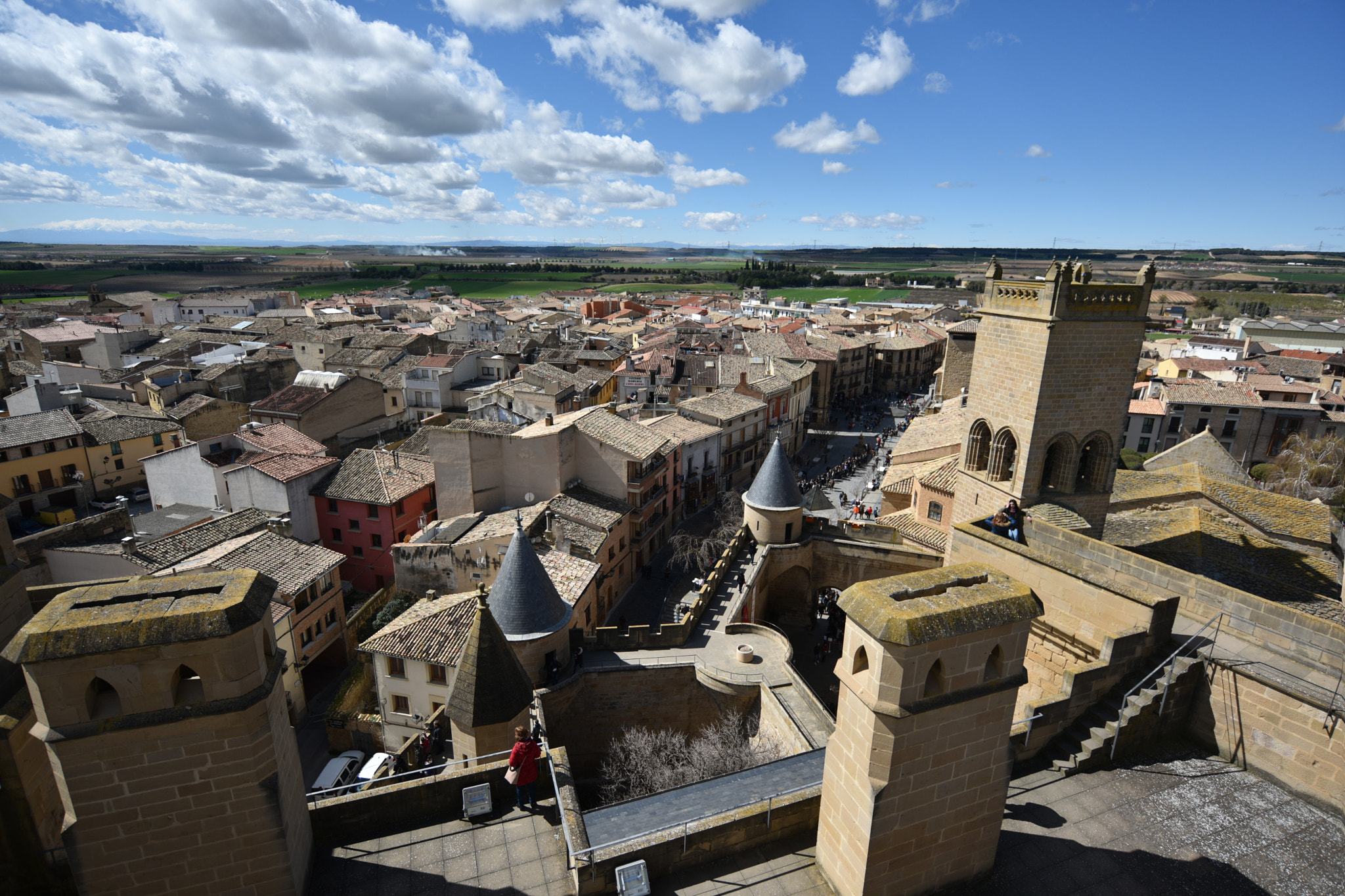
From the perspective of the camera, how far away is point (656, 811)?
10516mm

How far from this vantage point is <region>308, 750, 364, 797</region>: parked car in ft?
74.2

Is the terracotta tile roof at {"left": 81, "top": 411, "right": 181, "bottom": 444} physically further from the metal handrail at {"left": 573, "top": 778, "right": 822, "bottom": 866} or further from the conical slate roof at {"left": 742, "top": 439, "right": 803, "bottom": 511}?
the metal handrail at {"left": 573, "top": 778, "right": 822, "bottom": 866}

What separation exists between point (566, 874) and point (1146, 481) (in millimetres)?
25239

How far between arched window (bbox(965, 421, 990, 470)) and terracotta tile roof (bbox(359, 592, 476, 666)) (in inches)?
647

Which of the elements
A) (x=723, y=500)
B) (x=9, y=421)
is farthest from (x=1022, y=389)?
(x=9, y=421)

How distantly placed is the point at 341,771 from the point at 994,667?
23.0 metres

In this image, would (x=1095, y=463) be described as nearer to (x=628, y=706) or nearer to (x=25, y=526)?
(x=628, y=706)

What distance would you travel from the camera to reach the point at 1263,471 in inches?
1932

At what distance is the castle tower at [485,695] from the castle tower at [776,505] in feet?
57.0

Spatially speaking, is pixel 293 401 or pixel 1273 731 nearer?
pixel 1273 731

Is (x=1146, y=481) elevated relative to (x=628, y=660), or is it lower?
elevated

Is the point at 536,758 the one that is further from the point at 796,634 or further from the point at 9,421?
the point at 9,421

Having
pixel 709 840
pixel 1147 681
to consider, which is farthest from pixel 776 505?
pixel 709 840

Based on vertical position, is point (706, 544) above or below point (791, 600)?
below
